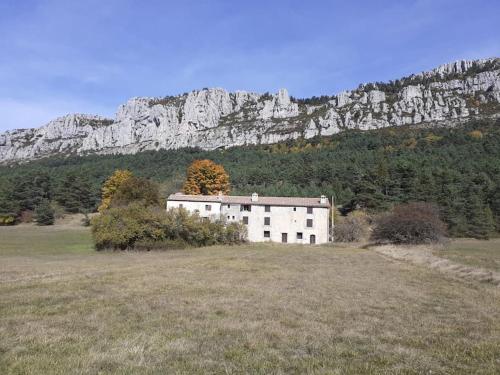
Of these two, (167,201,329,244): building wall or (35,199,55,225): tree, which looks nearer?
(167,201,329,244): building wall

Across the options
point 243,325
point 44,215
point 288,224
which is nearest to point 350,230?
point 288,224

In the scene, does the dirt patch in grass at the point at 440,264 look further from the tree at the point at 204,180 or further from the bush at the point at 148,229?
the tree at the point at 204,180

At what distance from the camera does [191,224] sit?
54.8m

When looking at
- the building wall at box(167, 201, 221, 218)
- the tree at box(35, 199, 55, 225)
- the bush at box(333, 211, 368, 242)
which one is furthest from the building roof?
the tree at box(35, 199, 55, 225)

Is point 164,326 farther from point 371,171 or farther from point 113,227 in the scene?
point 371,171

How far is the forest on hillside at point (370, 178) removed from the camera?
3120 inches

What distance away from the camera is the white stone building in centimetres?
6650

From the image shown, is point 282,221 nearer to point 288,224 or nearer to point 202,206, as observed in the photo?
point 288,224

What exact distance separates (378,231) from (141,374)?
177 feet

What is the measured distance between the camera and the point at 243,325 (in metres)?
12.5

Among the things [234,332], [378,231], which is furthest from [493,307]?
[378,231]

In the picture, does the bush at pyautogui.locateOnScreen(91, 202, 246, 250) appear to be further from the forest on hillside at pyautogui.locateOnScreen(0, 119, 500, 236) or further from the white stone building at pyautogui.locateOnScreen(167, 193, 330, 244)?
the forest on hillside at pyautogui.locateOnScreen(0, 119, 500, 236)

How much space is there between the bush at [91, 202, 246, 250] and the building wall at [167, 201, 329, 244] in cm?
1015

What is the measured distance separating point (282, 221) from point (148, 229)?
24.8 m
